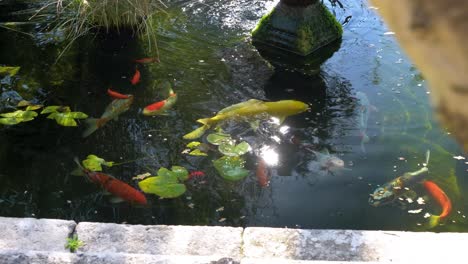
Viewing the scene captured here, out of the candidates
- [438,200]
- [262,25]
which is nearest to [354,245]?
[438,200]

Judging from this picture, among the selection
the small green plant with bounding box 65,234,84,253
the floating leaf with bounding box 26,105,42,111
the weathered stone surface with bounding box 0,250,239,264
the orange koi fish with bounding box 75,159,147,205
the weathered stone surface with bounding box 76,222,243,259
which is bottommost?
the floating leaf with bounding box 26,105,42,111

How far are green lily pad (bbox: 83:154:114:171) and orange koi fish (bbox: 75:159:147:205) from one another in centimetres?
7

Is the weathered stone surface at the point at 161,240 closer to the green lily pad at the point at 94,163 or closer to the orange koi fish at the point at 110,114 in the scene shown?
the green lily pad at the point at 94,163

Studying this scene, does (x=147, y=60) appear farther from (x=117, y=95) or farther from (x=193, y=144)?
(x=193, y=144)

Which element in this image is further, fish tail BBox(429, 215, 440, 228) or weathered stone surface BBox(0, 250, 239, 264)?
fish tail BBox(429, 215, 440, 228)

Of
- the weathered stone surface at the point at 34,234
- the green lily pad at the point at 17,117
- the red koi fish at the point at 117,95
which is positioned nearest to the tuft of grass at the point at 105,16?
the red koi fish at the point at 117,95

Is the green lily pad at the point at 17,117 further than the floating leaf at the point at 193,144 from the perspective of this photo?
Yes

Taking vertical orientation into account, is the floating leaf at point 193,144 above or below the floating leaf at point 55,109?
above

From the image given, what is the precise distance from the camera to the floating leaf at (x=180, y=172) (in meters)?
3.31

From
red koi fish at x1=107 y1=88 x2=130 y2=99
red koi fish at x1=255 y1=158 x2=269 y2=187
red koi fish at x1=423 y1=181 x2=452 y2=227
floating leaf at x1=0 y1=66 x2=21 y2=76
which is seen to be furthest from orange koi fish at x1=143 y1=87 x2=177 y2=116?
red koi fish at x1=423 y1=181 x2=452 y2=227

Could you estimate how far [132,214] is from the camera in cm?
308

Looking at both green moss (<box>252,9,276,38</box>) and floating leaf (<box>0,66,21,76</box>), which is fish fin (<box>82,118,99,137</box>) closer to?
floating leaf (<box>0,66,21,76</box>)

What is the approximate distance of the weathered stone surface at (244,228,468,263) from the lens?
2398 millimetres

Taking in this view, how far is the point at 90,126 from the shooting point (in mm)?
3811
